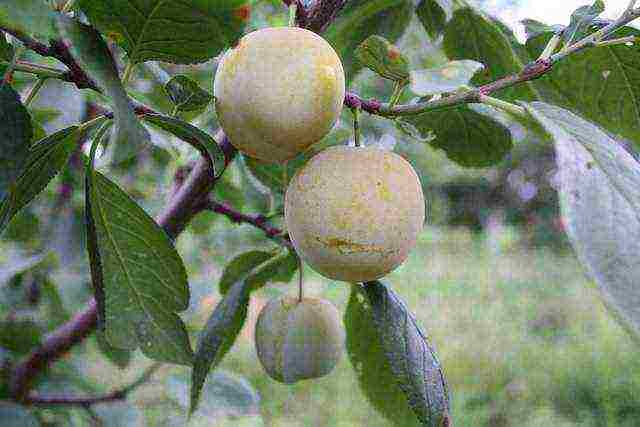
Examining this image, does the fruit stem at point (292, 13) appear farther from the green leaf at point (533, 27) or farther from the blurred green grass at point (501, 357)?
the blurred green grass at point (501, 357)

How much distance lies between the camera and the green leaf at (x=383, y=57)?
51 cm

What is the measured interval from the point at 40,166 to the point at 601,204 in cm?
40

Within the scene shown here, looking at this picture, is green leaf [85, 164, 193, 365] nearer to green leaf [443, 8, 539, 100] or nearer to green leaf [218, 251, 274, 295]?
green leaf [218, 251, 274, 295]

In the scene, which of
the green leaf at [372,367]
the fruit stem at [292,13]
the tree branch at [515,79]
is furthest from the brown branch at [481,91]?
the green leaf at [372,367]

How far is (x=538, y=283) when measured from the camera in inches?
183

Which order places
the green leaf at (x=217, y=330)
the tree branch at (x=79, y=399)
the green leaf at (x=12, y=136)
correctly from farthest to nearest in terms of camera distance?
1. the tree branch at (x=79, y=399)
2. the green leaf at (x=217, y=330)
3. the green leaf at (x=12, y=136)

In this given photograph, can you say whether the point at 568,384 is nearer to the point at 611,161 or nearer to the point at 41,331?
the point at 41,331

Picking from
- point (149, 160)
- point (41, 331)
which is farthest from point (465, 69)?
point (149, 160)

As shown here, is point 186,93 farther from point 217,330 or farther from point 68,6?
point 217,330

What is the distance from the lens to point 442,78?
0.48 m

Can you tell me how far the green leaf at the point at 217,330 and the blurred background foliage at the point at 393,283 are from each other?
120 millimetres

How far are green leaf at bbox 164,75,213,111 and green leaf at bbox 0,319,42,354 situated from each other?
665mm

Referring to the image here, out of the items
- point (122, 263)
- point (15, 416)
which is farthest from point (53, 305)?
point (122, 263)

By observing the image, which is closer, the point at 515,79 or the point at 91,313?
the point at 515,79
